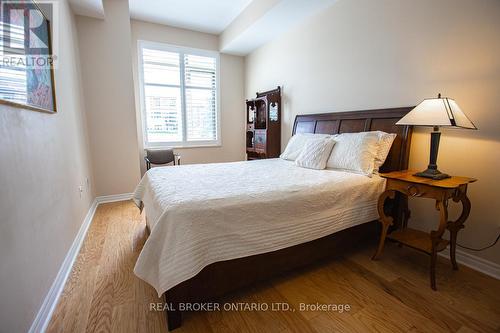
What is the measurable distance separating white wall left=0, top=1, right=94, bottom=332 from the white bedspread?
0.54m

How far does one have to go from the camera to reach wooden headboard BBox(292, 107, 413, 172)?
7.22ft

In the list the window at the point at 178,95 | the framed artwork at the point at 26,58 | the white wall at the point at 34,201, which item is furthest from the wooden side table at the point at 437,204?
the window at the point at 178,95

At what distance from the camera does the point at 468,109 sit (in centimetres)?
185

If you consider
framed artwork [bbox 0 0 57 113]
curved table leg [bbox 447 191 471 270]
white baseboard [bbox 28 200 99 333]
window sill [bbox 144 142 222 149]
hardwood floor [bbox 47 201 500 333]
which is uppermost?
framed artwork [bbox 0 0 57 113]

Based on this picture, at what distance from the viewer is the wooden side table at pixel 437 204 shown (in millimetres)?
1611

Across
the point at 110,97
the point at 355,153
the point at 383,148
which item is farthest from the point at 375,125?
the point at 110,97

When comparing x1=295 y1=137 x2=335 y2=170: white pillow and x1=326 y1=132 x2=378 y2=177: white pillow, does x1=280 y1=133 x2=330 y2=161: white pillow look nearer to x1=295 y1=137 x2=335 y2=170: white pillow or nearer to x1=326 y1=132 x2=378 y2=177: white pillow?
x1=295 y1=137 x2=335 y2=170: white pillow

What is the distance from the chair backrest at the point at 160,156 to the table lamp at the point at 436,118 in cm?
343

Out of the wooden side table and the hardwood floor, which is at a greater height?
the wooden side table

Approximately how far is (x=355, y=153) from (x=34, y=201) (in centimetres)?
249

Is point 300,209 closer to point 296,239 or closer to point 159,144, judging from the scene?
point 296,239

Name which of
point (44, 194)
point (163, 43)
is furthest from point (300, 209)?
point (163, 43)

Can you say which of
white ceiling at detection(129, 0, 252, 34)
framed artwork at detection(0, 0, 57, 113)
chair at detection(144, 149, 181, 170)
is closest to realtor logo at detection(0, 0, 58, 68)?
framed artwork at detection(0, 0, 57, 113)

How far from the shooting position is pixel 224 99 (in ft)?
15.9
